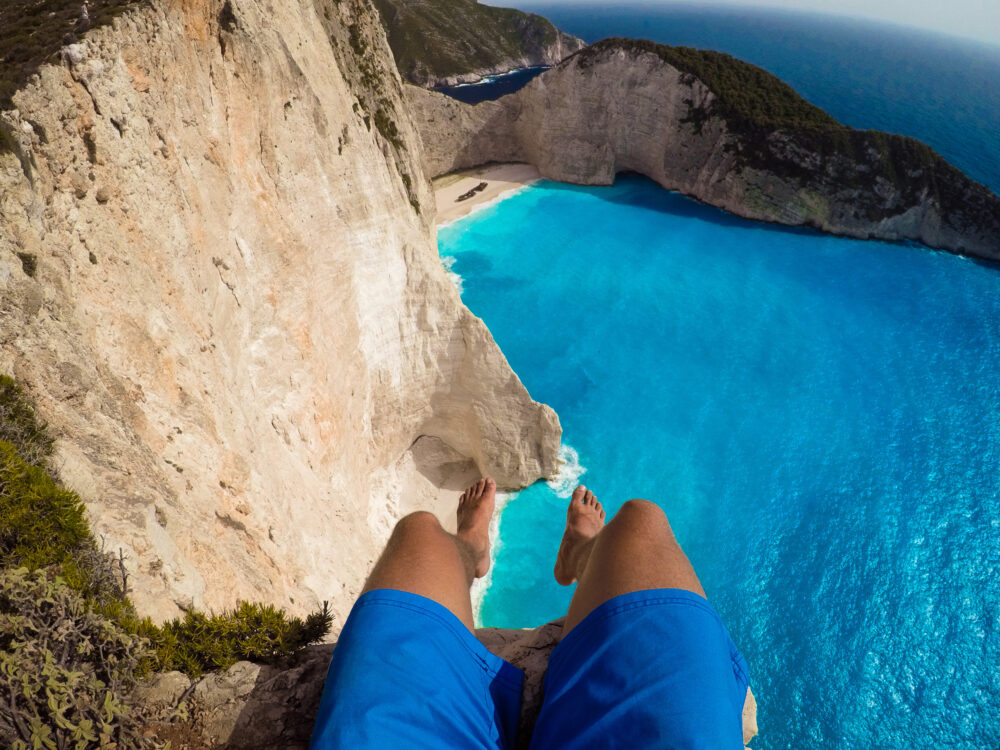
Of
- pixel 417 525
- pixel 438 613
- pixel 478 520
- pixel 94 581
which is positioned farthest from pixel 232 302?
pixel 438 613

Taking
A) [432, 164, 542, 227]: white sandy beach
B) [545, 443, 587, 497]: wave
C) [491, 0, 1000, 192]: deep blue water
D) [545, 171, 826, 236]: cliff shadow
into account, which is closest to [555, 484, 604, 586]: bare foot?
[545, 443, 587, 497]: wave

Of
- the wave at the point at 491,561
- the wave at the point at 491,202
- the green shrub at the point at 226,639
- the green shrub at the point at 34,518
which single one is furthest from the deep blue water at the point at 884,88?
the green shrub at the point at 34,518

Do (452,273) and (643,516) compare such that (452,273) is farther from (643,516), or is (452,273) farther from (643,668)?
(643,668)

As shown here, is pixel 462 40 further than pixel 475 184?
Yes

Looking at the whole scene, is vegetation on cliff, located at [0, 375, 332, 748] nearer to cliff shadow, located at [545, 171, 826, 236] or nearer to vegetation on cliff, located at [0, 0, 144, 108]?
vegetation on cliff, located at [0, 0, 144, 108]

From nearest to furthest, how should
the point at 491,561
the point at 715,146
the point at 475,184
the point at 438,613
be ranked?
1. the point at 438,613
2. the point at 491,561
3. the point at 715,146
4. the point at 475,184

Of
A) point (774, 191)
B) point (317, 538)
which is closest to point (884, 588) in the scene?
point (317, 538)

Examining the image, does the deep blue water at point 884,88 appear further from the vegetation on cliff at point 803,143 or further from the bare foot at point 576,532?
the bare foot at point 576,532
